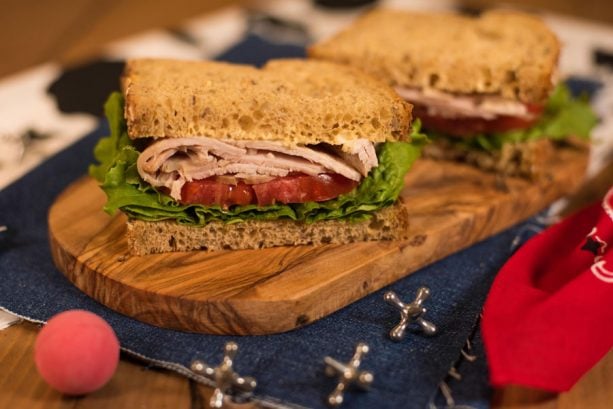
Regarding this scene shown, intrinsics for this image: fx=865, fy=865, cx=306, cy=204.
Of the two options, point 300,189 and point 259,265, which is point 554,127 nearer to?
point 300,189

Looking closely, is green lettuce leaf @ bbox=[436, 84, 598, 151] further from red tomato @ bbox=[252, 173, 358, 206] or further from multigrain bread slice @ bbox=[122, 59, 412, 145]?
red tomato @ bbox=[252, 173, 358, 206]

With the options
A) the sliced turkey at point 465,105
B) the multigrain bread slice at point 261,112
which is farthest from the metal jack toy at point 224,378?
the sliced turkey at point 465,105

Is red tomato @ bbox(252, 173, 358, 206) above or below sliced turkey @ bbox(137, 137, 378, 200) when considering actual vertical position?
below

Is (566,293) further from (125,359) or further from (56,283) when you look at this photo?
(56,283)

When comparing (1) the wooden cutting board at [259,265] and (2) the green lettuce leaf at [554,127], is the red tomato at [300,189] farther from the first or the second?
(2) the green lettuce leaf at [554,127]

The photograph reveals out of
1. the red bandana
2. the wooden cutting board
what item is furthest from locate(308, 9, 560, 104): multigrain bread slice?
the red bandana
